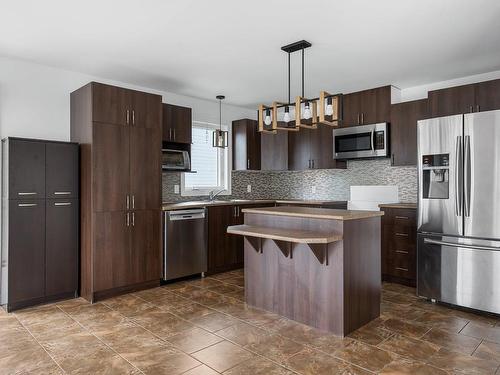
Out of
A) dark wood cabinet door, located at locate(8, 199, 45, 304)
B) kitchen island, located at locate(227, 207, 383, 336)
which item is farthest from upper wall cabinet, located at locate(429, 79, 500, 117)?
dark wood cabinet door, located at locate(8, 199, 45, 304)

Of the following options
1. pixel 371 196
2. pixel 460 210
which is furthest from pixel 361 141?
pixel 460 210

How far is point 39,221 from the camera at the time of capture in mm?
3676

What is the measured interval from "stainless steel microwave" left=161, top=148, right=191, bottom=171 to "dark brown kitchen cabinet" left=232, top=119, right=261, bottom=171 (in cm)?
117

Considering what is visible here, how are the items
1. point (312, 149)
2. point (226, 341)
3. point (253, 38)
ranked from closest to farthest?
1. point (226, 341)
2. point (253, 38)
3. point (312, 149)

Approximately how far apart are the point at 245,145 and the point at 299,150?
0.91 m

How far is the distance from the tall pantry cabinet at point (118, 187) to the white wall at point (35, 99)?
15 centimetres

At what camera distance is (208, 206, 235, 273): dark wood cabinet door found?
4.93m

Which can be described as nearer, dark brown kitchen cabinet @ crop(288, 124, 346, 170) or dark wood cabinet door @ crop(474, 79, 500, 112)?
dark wood cabinet door @ crop(474, 79, 500, 112)

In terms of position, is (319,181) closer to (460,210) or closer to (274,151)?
(274,151)

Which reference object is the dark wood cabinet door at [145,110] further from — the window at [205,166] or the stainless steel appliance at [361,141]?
the stainless steel appliance at [361,141]

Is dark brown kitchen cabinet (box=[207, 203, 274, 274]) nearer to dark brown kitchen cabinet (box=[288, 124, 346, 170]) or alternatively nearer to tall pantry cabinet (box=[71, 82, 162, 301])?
tall pantry cabinet (box=[71, 82, 162, 301])

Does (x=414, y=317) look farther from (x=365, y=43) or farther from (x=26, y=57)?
(x=26, y=57)

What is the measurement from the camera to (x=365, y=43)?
137 inches

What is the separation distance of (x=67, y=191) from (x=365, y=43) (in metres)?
3.49
